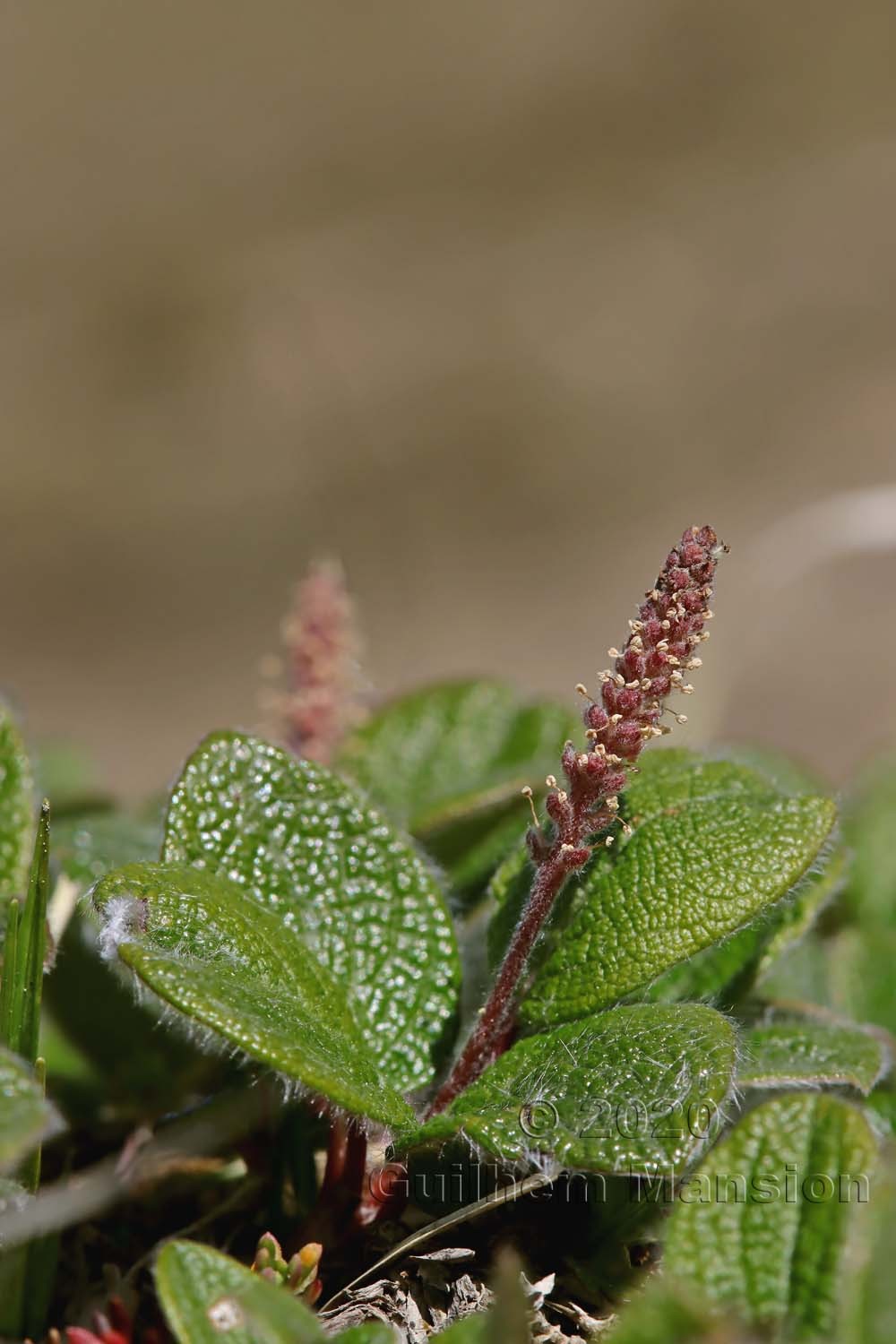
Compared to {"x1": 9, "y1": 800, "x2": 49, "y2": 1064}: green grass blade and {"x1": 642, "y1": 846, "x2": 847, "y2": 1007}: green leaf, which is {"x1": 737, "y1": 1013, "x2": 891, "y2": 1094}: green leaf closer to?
{"x1": 642, "y1": 846, "x2": 847, "y2": 1007}: green leaf

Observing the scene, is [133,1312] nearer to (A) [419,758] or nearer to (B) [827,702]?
(A) [419,758]

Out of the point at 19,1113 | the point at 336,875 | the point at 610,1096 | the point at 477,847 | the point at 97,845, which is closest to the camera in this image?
the point at 19,1113

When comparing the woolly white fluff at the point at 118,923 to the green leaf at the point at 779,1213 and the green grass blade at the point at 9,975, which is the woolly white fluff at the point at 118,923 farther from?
the green leaf at the point at 779,1213

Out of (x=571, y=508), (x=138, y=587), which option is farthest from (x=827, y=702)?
(x=138, y=587)

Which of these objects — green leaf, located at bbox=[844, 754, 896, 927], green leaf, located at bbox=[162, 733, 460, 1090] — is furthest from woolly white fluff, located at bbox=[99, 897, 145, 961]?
green leaf, located at bbox=[844, 754, 896, 927]

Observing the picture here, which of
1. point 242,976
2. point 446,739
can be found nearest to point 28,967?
point 242,976

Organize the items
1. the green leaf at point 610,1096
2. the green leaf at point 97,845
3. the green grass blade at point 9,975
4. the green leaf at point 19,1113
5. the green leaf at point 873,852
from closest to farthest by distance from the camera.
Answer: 1. the green leaf at point 19,1113
2. the green leaf at point 610,1096
3. the green grass blade at point 9,975
4. the green leaf at point 97,845
5. the green leaf at point 873,852

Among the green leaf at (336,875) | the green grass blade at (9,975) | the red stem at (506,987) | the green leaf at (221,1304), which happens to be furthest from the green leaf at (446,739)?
the green leaf at (221,1304)

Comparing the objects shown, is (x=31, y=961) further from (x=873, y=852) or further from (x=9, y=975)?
(x=873, y=852)
